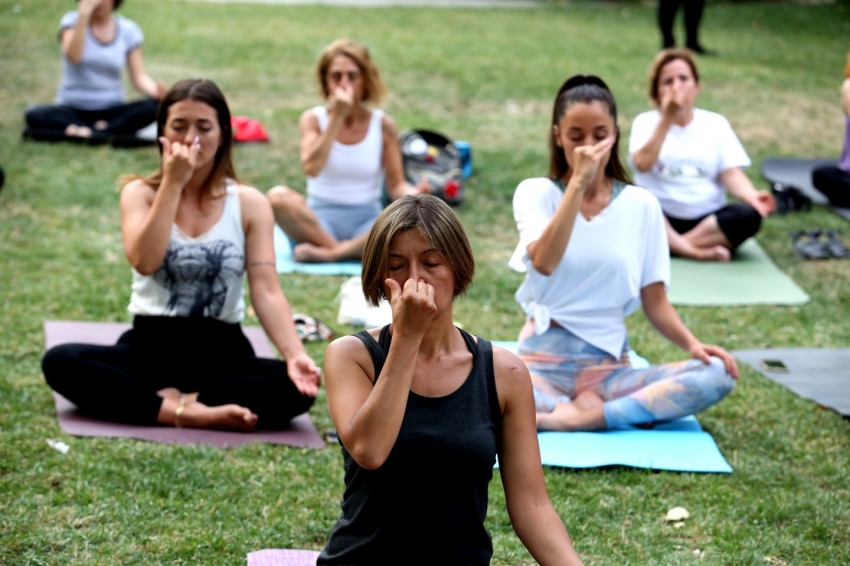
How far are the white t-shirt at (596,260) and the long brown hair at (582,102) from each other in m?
0.09

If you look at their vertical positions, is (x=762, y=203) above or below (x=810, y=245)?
above

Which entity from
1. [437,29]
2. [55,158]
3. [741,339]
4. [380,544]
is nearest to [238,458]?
[380,544]

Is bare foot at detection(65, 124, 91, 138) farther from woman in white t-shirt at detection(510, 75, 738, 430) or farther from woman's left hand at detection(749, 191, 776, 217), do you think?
woman in white t-shirt at detection(510, 75, 738, 430)

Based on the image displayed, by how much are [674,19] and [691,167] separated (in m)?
7.58

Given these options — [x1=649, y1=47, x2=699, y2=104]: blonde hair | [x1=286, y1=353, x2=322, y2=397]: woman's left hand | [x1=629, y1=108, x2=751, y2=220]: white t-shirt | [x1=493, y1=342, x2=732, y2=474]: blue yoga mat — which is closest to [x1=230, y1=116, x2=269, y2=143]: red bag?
[x1=629, y1=108, x2=751, y2=220]: white t-shirt

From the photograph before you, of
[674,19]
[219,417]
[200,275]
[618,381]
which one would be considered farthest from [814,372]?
[674,19]

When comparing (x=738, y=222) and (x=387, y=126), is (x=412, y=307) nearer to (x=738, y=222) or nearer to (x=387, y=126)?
(x=387, y=126)

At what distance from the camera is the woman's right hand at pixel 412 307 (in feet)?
7.23

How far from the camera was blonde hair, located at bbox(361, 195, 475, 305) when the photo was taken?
2.38m

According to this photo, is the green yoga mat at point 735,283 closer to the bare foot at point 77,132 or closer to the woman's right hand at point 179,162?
the woman's right hand at point 179,162

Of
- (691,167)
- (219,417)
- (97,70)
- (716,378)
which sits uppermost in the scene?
(97,70)

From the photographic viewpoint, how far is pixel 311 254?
6531mm

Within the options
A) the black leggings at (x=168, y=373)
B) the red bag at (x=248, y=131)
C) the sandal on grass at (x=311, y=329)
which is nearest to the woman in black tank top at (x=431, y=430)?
the black leggings at (x=168, y=373)

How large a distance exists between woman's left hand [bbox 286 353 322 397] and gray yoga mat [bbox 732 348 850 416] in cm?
222
